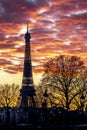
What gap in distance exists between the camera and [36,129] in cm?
5434

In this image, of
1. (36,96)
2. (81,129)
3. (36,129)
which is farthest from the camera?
(36,96)

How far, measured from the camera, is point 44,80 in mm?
81750

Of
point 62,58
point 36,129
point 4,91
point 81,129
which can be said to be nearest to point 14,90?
point 4,91

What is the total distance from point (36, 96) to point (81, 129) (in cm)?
8725

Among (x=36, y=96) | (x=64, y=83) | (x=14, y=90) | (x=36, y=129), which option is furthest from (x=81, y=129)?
(x=14, y=90)

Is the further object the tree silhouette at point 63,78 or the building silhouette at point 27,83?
the building silhouette at point 27,83

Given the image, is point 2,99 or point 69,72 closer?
point 69,72

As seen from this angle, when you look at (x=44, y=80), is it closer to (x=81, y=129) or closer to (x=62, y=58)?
(x=62, y=58)

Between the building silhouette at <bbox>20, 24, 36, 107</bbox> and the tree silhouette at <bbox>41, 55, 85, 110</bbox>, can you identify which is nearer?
the tree silhouette at <bbox>41, 55, 85, 110</bbox>

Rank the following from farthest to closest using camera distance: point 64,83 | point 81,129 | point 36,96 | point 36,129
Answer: point 36,96 < point 64,83 < point 36,129 < point 81,129

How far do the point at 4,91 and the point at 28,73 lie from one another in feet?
30.7

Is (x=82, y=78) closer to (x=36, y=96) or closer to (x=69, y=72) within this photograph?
(x=69, y=72)

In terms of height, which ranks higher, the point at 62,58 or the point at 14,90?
the point at 62,58

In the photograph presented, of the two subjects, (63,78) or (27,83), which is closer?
(63,78)
